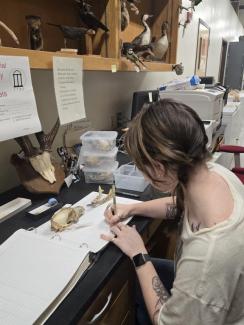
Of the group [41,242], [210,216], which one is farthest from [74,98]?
[210,216]

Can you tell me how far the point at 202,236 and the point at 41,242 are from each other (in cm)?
48

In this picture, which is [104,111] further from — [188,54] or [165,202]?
[188,54]

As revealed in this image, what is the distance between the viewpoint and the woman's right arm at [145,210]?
0.97m

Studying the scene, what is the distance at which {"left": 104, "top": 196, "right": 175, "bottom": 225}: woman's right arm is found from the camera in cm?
97

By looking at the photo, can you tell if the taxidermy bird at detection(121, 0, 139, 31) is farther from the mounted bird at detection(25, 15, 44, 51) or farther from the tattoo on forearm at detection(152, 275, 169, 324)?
the tattoo on forearm at detection(152, 275, 169, 324)

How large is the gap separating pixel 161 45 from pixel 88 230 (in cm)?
148

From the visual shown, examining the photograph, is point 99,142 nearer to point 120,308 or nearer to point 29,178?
point 29,178

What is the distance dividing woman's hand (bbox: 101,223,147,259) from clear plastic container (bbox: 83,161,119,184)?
441 mm

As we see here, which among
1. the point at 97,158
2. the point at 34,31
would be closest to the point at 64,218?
the point at 97,158

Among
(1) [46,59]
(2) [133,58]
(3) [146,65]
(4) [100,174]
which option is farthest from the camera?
(3) [146,65]

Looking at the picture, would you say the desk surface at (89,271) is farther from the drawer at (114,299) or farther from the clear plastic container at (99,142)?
the clear plastic container at (99,142)

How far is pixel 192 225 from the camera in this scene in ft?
2.53

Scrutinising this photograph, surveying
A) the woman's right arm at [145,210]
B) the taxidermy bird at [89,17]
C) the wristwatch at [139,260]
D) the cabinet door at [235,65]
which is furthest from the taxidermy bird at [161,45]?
the cabinet door at [235,65]

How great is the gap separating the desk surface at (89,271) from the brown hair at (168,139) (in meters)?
0.29
